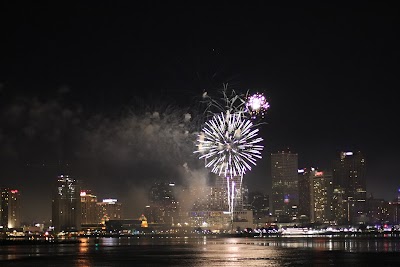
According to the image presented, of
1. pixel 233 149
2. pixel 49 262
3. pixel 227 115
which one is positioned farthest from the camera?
pixel 233 149

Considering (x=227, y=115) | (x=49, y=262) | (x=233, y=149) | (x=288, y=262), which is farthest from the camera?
(x=233, y=149)

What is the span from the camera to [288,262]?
6756 centimetres

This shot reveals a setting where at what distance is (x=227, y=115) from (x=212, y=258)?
54.9 feet

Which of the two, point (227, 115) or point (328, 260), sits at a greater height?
point (227, 115)

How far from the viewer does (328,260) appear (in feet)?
231

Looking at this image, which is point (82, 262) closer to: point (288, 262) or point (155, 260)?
point (155, 260)

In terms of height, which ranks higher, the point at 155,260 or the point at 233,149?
the point at 233,149

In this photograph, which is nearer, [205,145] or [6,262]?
[6,262]

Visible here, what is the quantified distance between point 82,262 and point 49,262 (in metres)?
3.71

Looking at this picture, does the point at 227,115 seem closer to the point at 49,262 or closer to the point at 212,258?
the point at 212,258

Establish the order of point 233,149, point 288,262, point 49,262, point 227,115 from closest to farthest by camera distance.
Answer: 1. point 288,262
2. point 49,262
3. point 227,115
4. point 233,149

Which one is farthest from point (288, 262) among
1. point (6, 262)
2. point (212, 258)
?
point (6, 262)

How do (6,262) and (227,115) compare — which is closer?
(6,262)

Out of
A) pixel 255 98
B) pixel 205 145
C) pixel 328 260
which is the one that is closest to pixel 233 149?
pixel 205 145
